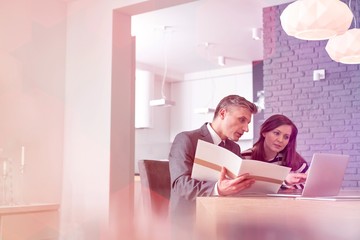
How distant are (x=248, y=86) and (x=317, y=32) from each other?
6.20 meters

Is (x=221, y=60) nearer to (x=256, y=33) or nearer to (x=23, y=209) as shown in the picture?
(x=256, y=33)

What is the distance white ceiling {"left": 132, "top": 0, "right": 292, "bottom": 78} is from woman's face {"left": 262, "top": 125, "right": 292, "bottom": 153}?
2.70 m

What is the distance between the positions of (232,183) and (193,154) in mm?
606

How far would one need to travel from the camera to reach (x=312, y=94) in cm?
551

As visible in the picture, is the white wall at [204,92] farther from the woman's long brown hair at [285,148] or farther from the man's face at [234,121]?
the man's face at [234,121]

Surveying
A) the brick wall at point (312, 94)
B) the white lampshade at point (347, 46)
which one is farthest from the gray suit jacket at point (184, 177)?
the brick wall at point (312, 94)

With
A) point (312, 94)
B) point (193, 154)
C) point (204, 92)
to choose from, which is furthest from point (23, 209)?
point (204, 92)

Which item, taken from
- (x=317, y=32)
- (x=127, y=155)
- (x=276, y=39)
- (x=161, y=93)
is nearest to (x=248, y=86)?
(x=161, y=93)

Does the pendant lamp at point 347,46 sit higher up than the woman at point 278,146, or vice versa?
the pendant lamp at point 347,46

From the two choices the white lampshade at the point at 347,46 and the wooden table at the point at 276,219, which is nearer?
the wooden table at the point at 276,219

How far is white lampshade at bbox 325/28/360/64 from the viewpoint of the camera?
3.30 m

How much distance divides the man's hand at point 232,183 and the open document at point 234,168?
0.02 metres

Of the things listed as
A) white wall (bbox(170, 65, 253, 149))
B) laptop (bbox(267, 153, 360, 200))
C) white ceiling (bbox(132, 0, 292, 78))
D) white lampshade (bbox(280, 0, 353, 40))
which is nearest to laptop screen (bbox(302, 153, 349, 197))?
laptop (bbox(267, 153, 360, 200))

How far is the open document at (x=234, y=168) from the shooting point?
1875mm
